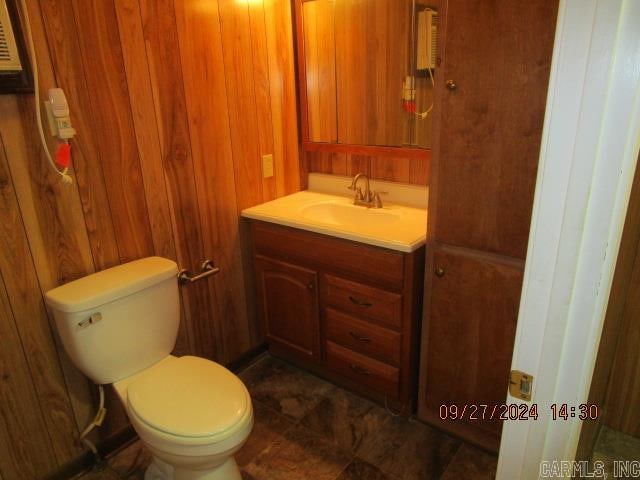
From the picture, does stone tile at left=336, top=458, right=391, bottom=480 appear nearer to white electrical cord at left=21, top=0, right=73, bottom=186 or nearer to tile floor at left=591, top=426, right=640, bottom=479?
tile floor at left=591, top=426, right=640, bottom=479

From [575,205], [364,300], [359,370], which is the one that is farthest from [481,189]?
[359,370]

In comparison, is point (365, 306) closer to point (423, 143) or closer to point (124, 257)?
point (423, 143)

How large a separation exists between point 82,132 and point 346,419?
155cm

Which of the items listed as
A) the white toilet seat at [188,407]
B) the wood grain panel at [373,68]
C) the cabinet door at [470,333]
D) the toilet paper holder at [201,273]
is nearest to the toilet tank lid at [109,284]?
the toilet paper holder at [201,273]

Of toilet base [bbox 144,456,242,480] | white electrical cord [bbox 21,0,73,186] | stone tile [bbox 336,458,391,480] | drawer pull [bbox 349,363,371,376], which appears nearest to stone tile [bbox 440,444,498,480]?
stone tile [bbox 336,458,391,480]

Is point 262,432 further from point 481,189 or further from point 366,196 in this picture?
point 481,189

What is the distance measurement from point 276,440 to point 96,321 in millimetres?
885

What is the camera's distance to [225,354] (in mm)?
2176

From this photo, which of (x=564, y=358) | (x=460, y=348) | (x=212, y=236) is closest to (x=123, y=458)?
(x=212, y=236)

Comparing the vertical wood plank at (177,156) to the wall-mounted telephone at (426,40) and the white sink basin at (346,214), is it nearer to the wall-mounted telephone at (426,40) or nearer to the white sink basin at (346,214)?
the white sink basin at (346,214)

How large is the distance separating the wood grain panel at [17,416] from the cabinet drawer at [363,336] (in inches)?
45.3

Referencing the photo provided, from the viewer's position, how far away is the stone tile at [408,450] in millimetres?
1651

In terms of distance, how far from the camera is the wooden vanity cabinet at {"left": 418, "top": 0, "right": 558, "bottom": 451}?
1217mm

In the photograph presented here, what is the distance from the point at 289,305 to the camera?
210cm
